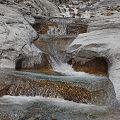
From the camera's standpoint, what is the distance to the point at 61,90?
7703 millimetres

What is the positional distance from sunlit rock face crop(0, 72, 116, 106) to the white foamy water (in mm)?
212

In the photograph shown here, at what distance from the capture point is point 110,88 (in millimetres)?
8078

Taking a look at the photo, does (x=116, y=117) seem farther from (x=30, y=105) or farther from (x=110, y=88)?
(x=30, y=105)

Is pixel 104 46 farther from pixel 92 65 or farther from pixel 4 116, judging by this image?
pixel 4 116

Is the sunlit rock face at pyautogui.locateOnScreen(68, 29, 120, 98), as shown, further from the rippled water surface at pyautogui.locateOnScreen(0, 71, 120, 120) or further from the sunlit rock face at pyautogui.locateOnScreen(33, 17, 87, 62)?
the rippled water surface at pyautogui.locateOnScreen(0, 71, 120, 120)

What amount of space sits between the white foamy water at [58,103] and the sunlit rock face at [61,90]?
0.21 metres

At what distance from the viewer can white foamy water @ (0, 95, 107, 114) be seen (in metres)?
6.63

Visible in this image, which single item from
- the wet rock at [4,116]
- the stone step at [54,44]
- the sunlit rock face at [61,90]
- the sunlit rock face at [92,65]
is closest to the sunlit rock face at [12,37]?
the stone step at [54,44]

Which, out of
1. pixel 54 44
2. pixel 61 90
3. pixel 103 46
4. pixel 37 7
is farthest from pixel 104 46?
pixel 37 7

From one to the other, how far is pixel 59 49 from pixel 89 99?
5791mm

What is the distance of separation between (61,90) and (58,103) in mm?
705

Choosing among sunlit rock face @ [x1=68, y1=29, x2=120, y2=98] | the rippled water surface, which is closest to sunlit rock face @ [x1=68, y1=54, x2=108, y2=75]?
sunlit rock face @ [x1=68, y1=29, x2=120, y2=98]

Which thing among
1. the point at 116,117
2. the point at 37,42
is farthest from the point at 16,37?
the point at 116,117

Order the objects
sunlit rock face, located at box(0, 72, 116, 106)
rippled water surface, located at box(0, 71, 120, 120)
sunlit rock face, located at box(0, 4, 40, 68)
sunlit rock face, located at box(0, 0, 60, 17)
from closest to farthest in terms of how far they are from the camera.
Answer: rippled water surface, located at box(0, 71, 120, 120)
sunlit rock face, located at box(0, 72, 116, 106)
sunlit rock face, located at box(0, 4, 40, 68)
sunlit rock face, located at box(0, 0, 60, 17)
